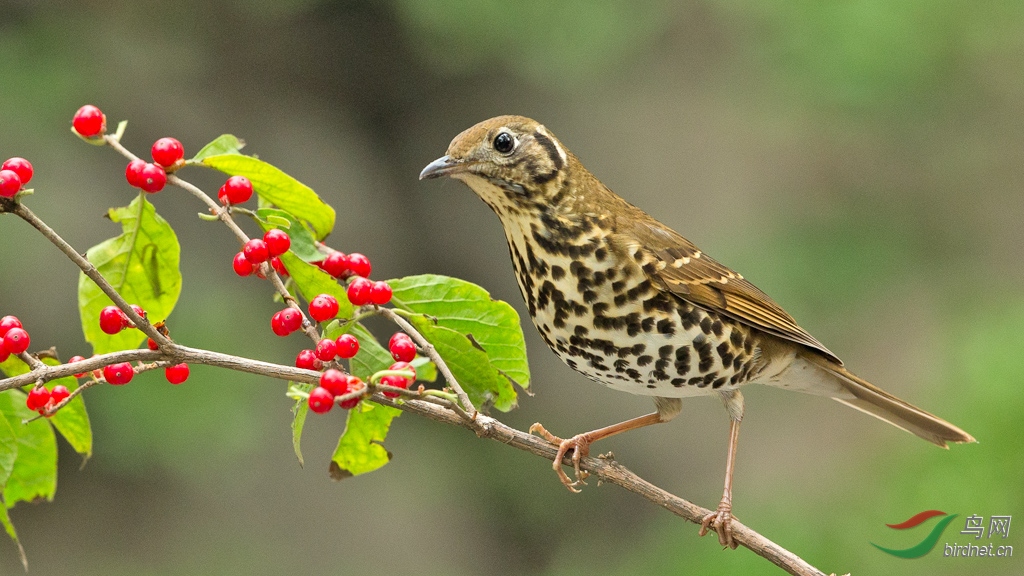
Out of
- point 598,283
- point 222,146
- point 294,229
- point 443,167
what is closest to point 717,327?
point 598,283

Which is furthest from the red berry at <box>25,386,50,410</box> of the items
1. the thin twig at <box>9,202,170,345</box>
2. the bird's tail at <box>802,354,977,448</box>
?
the bird's tail at <box>802,354,977,448</box>

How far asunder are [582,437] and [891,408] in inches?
31.8

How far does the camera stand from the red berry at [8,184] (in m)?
1.09

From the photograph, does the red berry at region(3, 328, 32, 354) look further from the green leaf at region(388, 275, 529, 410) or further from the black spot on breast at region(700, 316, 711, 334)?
the black spot on breast at region(700, 316, 711, 334)

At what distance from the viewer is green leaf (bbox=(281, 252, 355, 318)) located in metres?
1.35

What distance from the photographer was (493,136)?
1741 millimetres

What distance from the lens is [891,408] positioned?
88.4 inches

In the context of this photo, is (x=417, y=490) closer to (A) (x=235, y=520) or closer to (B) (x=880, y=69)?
(A) (x=235, y=520)

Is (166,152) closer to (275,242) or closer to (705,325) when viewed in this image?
(275,242)

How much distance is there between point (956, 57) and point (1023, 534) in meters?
1.94

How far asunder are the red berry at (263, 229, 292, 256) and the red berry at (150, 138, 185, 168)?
151 mm

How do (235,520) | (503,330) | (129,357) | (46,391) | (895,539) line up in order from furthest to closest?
(235,520) < (895,539) < (503,330) < (46,391) < (129,357)

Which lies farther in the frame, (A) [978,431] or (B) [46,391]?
(A) [978,431]

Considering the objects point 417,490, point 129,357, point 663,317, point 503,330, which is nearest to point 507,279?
point 417,490
